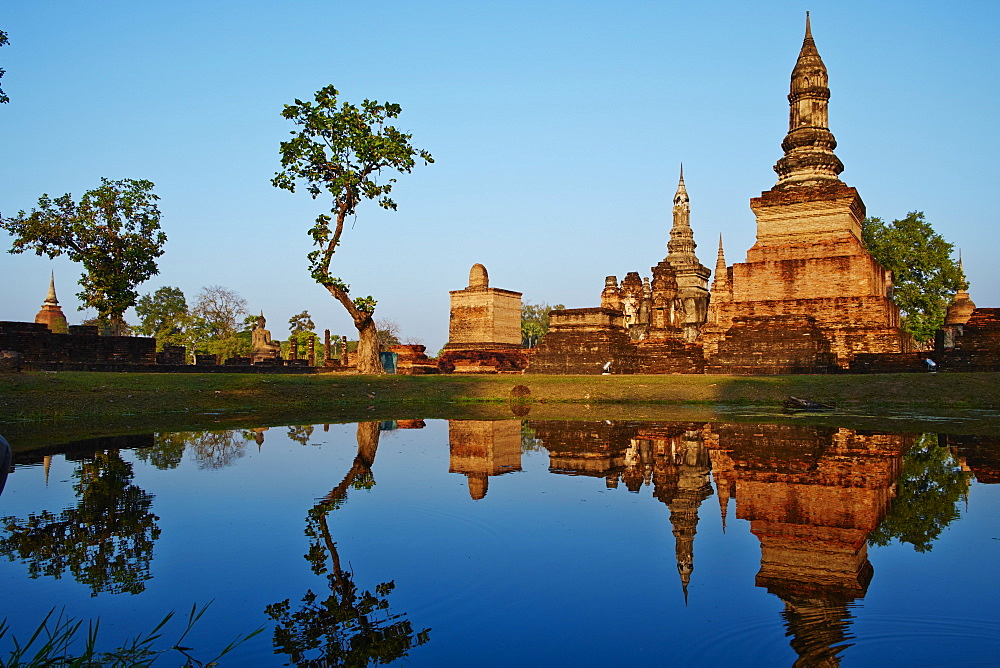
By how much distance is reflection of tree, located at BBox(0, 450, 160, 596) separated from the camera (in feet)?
13.0

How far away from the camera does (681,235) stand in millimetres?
49656

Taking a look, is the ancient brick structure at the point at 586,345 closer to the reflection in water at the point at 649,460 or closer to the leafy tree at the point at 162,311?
the reflection in water at the point at 649,460

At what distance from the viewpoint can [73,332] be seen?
2302 centimetres

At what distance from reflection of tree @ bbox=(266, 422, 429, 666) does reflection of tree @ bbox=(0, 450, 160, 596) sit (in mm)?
973

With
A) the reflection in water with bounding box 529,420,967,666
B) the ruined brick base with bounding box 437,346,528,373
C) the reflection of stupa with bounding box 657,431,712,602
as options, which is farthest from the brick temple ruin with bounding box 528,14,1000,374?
the reflection of stupa with bounding box 657,431,712,602

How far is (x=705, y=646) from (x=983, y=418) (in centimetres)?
1193

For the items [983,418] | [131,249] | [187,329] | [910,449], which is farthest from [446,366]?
[187,329]

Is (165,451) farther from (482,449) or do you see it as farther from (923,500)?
(923,500)

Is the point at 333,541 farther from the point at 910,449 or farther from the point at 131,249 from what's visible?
the point at 131,249

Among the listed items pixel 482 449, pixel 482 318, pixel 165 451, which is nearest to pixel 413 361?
pixel 482 318

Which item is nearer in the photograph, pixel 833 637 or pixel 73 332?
pixel 833 637

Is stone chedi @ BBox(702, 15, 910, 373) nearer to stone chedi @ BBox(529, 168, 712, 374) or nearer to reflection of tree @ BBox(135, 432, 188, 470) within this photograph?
stone chedi @ BBox(529, 168, 712, 374)

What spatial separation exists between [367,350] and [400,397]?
→ 4.84 m

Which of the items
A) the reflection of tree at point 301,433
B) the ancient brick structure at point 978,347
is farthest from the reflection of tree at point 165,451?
the ancient brick structure at point 978,347
